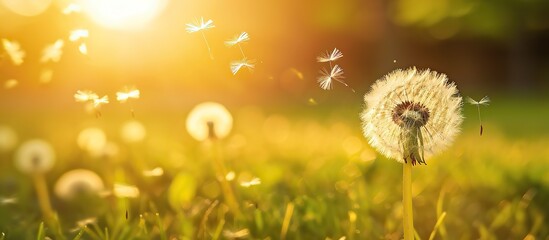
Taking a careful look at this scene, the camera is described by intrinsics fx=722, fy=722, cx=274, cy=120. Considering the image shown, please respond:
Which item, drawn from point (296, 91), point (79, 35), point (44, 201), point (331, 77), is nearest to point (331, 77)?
point (331, 77)

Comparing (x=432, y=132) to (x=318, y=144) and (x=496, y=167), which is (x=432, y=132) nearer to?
(x=496, y=167)

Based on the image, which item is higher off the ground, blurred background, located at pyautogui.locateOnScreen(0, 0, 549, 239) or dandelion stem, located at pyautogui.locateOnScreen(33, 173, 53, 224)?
blurred background, located at pyautogui.locateOnScreen(0, 0, 549, 239)

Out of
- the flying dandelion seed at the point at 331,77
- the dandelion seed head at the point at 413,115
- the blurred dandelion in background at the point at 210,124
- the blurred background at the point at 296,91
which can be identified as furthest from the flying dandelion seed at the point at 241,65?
the blurred dandelion in background at the point at 210,124

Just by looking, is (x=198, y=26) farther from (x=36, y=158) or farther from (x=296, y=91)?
(x=296, y=91)

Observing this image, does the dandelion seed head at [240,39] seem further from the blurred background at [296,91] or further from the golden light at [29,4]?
the golden light at [29,4]

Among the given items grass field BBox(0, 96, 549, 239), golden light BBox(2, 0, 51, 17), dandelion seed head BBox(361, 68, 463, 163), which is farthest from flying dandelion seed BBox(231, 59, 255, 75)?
golden light BBox(2, 0, 51, 17)

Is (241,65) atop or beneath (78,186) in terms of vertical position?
beneath

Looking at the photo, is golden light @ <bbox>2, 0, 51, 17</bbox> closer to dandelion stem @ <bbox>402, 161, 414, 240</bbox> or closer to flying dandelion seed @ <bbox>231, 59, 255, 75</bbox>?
flying dandelion seed @ <bbox>231, 59, 255, 75</bbox>
